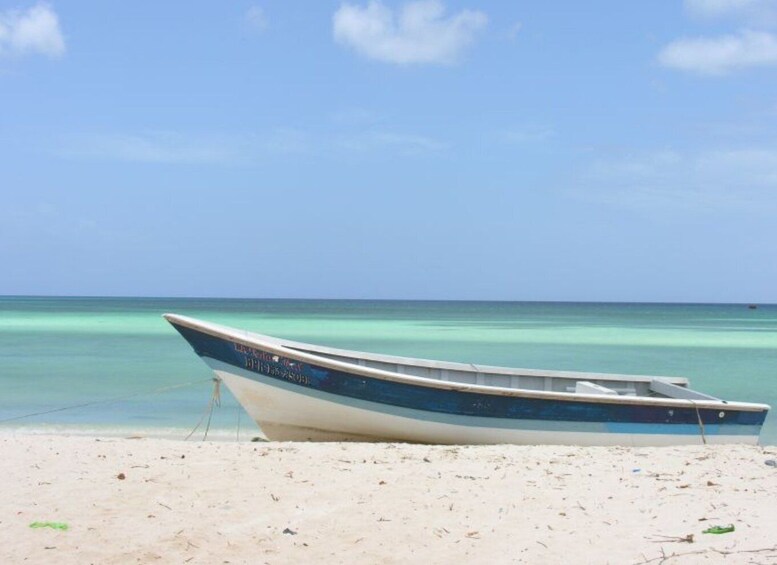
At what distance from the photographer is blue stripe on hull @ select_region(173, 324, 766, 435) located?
845 centimetres

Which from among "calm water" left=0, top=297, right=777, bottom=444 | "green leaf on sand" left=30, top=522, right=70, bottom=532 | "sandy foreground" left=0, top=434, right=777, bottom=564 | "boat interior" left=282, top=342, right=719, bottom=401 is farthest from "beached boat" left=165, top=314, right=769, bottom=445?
"green leaf on sand" left=30, top=522, right=70, bottom=532

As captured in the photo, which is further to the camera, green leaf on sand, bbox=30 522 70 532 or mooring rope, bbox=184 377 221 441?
mooring rope, bbox=184 377 221 441

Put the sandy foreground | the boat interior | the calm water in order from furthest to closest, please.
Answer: the calm water → the boat interior → the sandy foreground

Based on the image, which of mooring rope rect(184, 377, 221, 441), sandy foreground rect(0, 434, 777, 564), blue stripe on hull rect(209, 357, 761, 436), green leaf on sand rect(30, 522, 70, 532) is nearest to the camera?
sandy foreground rect(0, 434, 777, 564)

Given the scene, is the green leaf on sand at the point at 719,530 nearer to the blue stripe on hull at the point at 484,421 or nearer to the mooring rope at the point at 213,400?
the blue stripe on hull at the point at 484,421

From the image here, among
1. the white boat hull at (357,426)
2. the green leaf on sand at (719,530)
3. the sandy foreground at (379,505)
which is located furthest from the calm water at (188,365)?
the green leaf on sand at (719,530)

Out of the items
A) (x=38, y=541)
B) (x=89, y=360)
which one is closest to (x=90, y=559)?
(x=38, y=541)

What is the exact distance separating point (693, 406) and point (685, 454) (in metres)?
1.06

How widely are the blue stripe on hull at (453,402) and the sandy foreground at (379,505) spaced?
736 millimetres

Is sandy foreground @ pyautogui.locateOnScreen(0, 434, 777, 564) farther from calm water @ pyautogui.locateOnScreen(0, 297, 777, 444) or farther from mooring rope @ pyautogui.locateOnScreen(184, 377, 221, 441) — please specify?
calm water @ pyautogui.locateOnScreen(0, 297, 777, 444)

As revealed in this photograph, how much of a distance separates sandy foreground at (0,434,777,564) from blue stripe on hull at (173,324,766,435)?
29.0 inches

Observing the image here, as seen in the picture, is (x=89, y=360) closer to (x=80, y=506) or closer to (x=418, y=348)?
(x=418, y=348)

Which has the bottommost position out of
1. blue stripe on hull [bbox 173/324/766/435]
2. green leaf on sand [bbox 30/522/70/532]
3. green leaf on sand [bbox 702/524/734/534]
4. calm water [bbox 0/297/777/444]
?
calm water [bbox 0/297/777/444]

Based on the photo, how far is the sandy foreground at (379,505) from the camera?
4570mm
